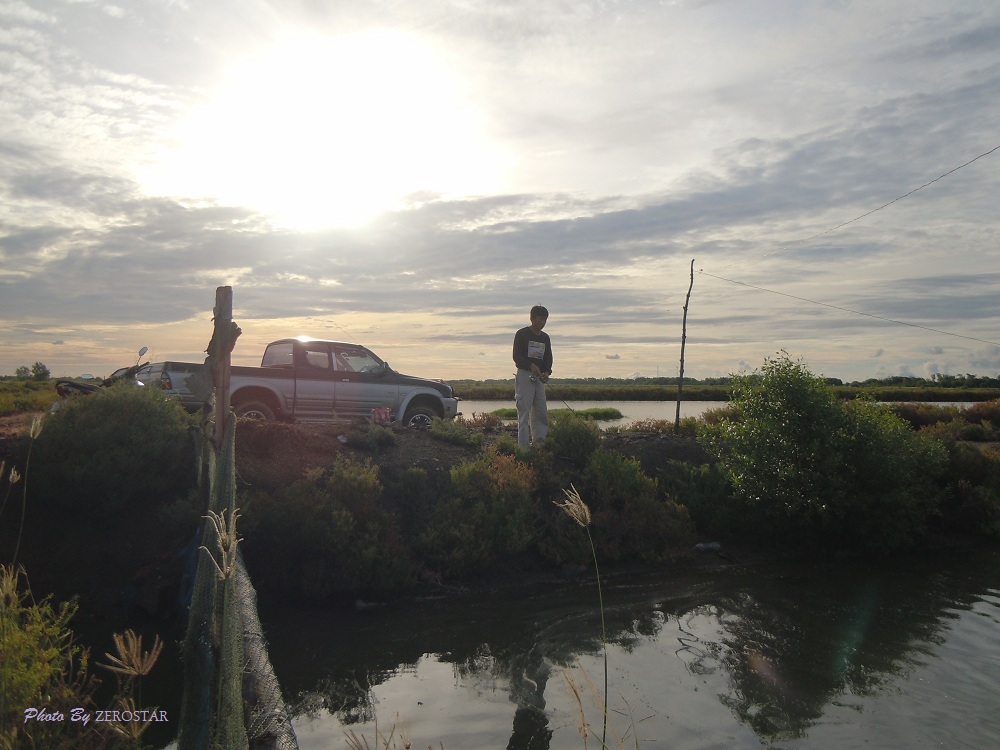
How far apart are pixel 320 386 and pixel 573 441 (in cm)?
490

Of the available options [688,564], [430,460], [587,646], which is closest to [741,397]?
[688,564]

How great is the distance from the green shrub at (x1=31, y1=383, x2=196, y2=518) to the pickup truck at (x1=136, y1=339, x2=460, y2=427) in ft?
6.42

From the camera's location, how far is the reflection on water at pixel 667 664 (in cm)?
595

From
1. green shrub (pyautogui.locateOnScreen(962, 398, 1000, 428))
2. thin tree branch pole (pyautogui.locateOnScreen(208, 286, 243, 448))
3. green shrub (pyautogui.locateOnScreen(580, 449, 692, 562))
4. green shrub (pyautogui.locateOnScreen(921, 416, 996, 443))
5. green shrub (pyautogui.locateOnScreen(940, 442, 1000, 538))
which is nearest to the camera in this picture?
thin tree branch pole (pyautogui.locateOnScreen(208, 286, 243, 448))

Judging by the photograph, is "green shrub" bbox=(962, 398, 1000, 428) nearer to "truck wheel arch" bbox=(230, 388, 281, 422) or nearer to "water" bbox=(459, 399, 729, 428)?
"water" bbox=(459, 399, 729, 428)

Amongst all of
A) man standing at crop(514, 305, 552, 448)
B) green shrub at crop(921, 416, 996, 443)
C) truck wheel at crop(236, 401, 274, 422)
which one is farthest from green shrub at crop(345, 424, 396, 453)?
green shrub at crop(921, 416, 996, 443)

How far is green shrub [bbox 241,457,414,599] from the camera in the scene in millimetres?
9070

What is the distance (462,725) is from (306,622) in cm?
321

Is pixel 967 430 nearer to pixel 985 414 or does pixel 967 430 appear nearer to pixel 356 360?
pixel 985 414

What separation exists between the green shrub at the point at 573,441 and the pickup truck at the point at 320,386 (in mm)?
2814

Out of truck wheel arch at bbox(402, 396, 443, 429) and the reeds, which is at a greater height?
truck wheel arch at bbox(402, 396, 443, 429)

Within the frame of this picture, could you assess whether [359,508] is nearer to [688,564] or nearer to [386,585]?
[386,585]

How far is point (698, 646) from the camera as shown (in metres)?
7.89

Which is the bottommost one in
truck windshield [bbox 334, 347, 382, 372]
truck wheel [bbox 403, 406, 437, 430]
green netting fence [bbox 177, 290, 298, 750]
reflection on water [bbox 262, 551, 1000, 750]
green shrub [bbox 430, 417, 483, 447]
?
reflection on water [bbox 262, 551, 1000, 750]
